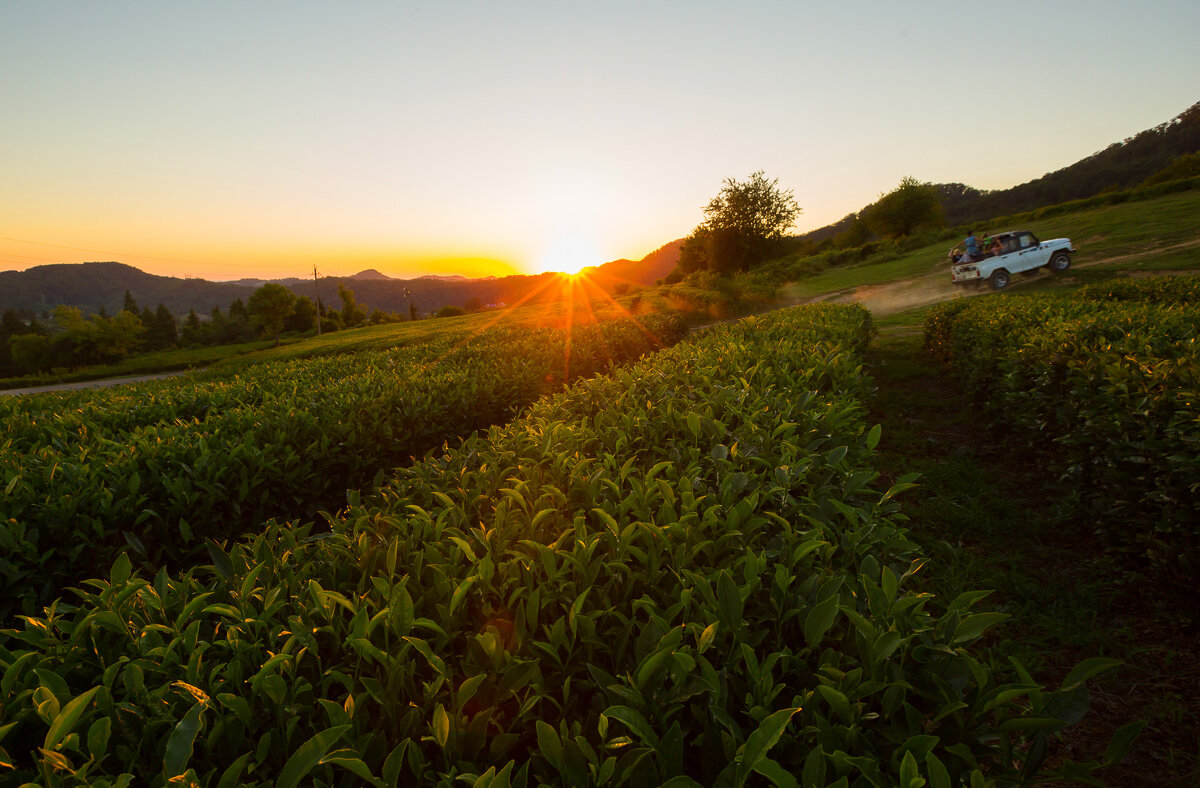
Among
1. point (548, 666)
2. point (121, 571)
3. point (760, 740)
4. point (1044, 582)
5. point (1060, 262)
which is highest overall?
point (1060, 262)

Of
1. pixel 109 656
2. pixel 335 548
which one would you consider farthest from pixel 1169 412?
pixel 109 656

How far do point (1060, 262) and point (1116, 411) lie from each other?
2164 centimetres

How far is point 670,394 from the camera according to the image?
369 cm

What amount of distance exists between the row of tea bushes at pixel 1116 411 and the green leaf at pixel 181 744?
4.78 m

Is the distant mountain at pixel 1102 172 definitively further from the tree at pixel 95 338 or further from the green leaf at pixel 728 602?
the tree at pixel 95 338

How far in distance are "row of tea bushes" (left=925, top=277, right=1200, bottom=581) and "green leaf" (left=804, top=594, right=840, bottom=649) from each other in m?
3.32

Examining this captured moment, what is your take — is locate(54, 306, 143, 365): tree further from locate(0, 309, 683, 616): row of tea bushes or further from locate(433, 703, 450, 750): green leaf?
locate(433, 703, 450, 750): green leaf

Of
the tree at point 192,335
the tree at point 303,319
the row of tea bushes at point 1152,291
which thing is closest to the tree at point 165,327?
the tree at point 192,335

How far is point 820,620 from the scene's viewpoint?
4.42 ft

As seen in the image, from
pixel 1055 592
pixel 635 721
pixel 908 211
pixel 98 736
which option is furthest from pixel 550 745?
pixel 908 211

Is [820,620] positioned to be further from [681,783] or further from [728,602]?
[681,783]

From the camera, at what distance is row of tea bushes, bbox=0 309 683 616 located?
327cm

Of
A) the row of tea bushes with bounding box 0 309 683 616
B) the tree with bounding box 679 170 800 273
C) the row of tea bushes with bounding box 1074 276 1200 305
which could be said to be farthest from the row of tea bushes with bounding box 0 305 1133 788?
the tree with bounding box 679 170 800 273

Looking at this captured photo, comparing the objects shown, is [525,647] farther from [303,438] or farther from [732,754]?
[303,438]
